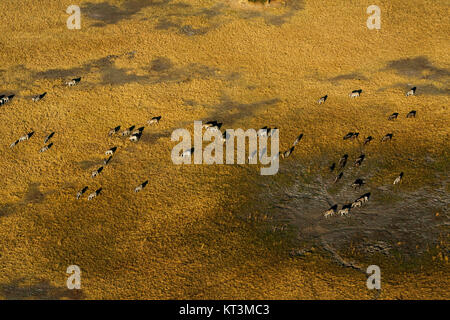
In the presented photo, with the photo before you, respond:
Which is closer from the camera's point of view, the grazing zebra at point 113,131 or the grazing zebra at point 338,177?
the grazing zebra at point 338,177

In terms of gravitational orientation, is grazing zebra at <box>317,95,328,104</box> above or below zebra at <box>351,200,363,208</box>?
above

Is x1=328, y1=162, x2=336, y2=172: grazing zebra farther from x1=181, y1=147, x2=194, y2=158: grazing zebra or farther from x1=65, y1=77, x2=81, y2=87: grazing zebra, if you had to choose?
x1=65, y1=77, x2=81, y2=87: grazing zebra

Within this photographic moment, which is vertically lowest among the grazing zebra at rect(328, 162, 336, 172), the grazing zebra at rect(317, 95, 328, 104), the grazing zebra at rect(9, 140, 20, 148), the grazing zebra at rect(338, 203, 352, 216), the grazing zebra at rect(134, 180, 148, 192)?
the grazing zebra at rect(338, 203, 352, 216)

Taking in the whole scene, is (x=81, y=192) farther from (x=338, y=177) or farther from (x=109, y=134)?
(x=338, y=177)

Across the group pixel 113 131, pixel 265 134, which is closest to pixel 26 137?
pixel 113 131

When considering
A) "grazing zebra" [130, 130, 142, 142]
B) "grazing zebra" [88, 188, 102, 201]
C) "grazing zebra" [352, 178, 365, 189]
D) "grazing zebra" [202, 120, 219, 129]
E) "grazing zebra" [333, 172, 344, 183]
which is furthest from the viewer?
"grazing zebra" [202, 120, 219, 129]

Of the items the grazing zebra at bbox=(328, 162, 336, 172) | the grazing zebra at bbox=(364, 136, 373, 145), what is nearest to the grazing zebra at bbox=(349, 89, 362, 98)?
the grazing zebra at bbox=(364, 136, 373, 145)

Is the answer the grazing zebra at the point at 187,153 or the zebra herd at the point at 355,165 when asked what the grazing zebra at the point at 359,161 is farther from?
the grazing zebra at the point at 187,153

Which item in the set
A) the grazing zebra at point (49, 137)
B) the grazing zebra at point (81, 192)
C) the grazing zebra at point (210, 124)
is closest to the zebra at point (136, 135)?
the grazing zebra at point (210, 124)
